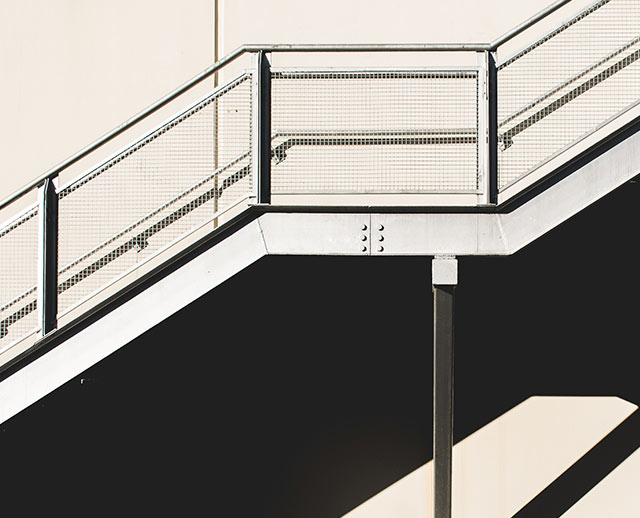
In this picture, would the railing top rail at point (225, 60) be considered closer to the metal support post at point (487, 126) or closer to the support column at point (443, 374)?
the metal support post at point (487, 126)

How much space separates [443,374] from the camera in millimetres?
5016

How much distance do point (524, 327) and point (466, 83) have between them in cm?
210

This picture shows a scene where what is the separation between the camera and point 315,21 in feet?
22.0

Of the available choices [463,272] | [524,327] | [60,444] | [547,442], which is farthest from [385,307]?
[60,444]

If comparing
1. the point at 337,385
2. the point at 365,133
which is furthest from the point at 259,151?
the point at 337,385

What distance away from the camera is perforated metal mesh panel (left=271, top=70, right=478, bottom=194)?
5.06 meters

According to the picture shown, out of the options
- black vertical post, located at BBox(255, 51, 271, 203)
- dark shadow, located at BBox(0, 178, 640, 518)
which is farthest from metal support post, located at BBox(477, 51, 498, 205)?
dark shadow, located at BBox(0, 178, 640, 518)

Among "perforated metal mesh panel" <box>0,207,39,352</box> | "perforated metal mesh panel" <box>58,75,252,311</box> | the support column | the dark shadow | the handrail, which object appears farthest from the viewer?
the dark shadow

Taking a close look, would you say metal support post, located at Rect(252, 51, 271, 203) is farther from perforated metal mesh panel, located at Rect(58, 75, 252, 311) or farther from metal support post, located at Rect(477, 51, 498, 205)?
metal support post, located at Rect(477, 51, 498, 205)

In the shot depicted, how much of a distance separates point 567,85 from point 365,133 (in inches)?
66.8

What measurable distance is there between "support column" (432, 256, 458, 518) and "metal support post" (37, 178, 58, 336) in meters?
2.30

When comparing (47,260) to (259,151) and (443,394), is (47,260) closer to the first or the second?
(259,151)

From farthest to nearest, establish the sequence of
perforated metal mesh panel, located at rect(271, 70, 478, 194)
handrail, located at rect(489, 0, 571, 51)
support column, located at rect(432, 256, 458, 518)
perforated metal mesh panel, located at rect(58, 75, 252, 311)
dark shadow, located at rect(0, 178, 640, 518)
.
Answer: dark shadow, located at rect(0, 178, 640, 518) → perforated metal mesh panel, located at rect(271, 70, 478, 194) → perforated metal mesh panel, located at rect(58, 75, 252, 311) → support column, located at rect(432, 256, 458, 518) → handrail, located at rect(489, 0, 571, 51)

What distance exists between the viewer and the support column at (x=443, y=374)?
482cm
